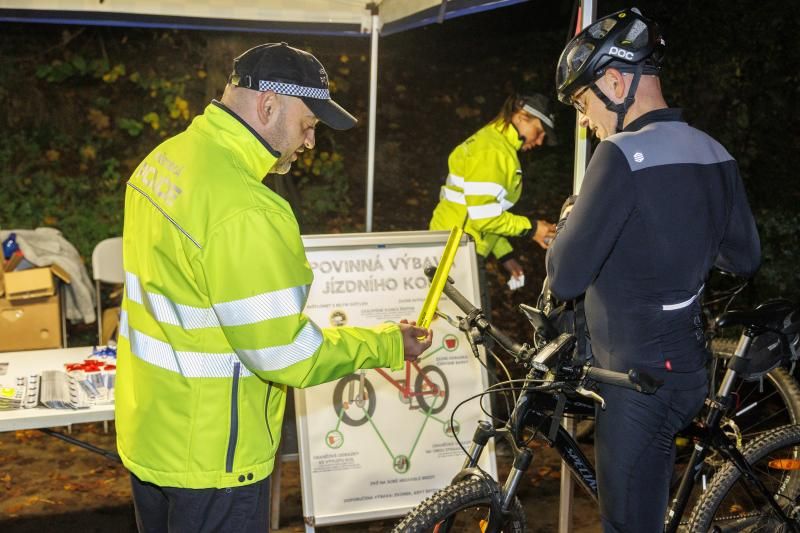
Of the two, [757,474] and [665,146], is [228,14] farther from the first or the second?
[757,474]

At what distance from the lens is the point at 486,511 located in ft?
9.53

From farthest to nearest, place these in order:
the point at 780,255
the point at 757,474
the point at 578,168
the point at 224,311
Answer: the point at 780,255
the point at 578,168
the point at 757,474
the point at 224,311

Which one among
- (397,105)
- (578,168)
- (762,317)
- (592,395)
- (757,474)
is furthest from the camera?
(397,105)

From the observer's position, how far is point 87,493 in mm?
4879

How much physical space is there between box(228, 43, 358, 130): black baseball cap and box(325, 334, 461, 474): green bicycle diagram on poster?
1.80m

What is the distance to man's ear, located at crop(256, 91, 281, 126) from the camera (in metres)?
2.32

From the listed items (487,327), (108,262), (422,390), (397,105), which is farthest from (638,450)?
(397,105)

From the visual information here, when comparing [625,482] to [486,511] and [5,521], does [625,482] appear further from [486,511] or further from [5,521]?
[5,521]

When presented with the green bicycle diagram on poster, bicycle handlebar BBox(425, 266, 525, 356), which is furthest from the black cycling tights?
the green bicycle diagram on poster

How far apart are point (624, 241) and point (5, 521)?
3.56 m

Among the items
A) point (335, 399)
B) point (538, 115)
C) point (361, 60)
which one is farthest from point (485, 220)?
point (361, 60)

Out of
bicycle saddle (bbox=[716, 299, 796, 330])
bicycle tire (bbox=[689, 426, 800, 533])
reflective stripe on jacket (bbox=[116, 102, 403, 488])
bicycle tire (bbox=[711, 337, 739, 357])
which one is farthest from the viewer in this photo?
bicycle tire (bbox=[711, 337, 739, 357])

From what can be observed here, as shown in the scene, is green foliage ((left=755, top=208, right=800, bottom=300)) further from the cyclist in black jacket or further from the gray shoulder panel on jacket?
the gray shoulder panel on jacket

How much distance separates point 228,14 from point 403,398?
2194mm
